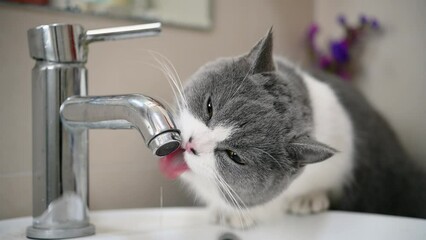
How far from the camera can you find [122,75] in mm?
1042

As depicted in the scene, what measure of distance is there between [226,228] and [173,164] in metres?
0.20

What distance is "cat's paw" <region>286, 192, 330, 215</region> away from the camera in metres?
1.08

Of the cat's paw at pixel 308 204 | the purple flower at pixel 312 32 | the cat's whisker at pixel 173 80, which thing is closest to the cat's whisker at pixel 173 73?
the cat's whisker at pixel 173 80

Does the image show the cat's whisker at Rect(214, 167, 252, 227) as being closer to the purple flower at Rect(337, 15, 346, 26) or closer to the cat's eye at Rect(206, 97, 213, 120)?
the cat's eye at Rect(206, 97, 213, 120)

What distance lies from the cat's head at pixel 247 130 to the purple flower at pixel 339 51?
53 centimetres

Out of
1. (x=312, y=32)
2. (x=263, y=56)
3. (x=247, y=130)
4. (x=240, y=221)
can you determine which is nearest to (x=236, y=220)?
(x=240, y=221)

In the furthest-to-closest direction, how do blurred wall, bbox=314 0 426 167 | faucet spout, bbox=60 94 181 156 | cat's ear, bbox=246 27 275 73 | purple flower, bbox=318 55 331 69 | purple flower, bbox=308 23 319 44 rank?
purple flower, bbox=318 55 331 69 < purple flower, bbox=308 23 319 44 < blurred wall, bbox=314 0 426 167 < cat's ear, bbox=246 27 275 73 < faucet spout, bbox=60 94 181 156

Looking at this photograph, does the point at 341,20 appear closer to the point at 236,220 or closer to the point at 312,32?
the point at 312,32

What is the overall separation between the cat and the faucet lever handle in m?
0.17

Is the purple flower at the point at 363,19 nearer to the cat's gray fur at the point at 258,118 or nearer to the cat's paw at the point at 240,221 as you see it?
the cat's gray fur at the point at 258,118

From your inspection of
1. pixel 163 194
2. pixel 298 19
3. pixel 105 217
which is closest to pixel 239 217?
pixel 163 194

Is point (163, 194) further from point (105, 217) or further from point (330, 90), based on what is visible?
point (330, 90)

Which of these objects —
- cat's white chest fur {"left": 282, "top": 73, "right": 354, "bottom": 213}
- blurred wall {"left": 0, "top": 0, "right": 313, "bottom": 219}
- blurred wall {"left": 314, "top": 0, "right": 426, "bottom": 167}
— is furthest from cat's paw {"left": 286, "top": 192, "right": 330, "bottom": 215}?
blurred wall {"left": 314, "top": 0, "right": 426, "bottom": 167}

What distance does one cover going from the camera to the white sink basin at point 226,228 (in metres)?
0.90
